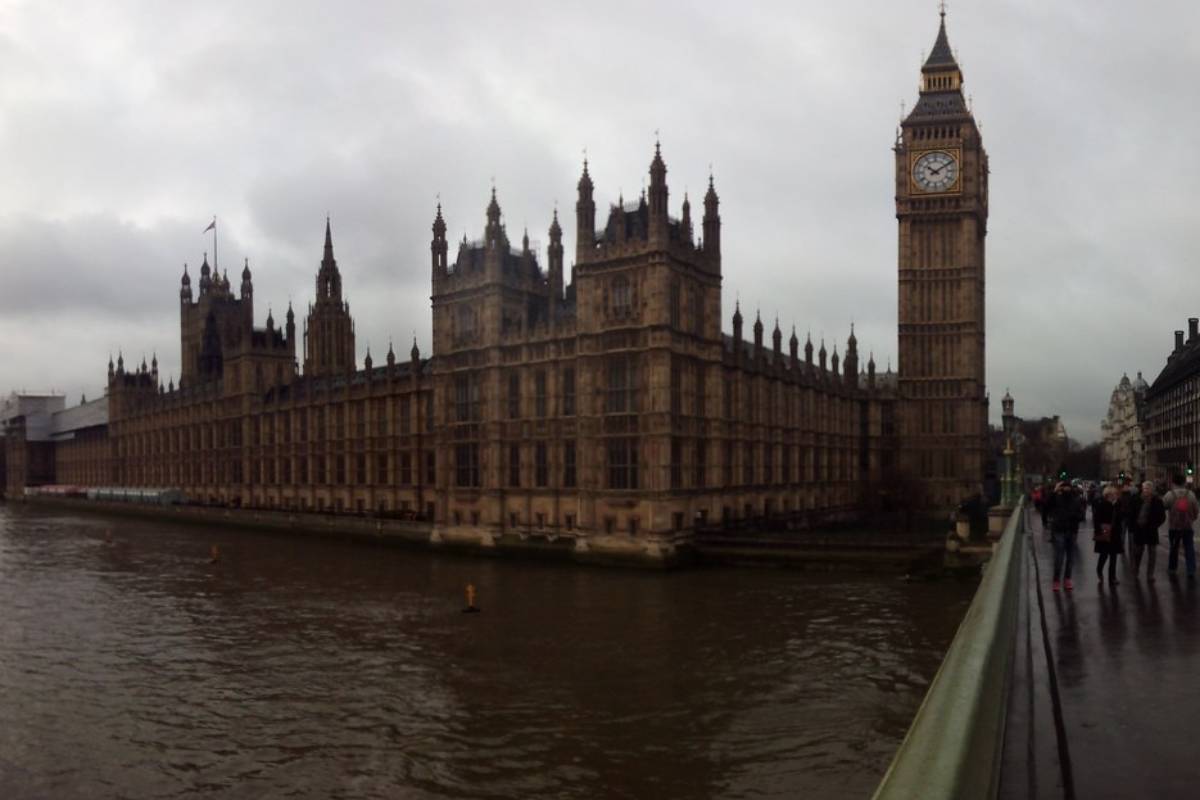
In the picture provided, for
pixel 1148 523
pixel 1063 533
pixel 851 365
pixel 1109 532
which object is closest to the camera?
pixel 1063 533

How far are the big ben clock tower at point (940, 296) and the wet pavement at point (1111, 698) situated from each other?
2894 inches

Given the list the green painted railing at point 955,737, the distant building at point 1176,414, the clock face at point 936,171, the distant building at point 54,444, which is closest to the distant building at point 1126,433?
the distant building at point 1176,414

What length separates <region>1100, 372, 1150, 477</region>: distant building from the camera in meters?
132

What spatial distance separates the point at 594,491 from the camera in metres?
49.4

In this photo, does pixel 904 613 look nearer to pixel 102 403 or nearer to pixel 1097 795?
pixel 1097 795

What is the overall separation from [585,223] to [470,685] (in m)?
31.3

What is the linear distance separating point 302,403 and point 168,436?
3747cm

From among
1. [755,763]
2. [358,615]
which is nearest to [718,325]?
[358,615]

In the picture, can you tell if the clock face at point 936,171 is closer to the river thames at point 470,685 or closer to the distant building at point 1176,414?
the distant building at point 1176,414

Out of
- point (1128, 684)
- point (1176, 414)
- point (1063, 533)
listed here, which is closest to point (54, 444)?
point (1176, 414)

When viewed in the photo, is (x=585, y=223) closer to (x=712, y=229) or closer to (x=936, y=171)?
(x=712, y=229)

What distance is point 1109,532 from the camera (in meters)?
15.7

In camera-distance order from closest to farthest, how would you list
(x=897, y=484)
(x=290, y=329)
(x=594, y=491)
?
(x=594, y=491) < (x=897, y=484) < (x=290, y=329)

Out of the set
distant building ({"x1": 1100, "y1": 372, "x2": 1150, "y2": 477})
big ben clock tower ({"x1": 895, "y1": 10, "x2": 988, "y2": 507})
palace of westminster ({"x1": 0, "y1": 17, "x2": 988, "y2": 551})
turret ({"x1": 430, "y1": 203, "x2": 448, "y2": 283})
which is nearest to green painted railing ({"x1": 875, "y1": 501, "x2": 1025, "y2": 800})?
palace of westminster ({"x1": 0, "y1": 17, "x2": 988, "y2": 551})
